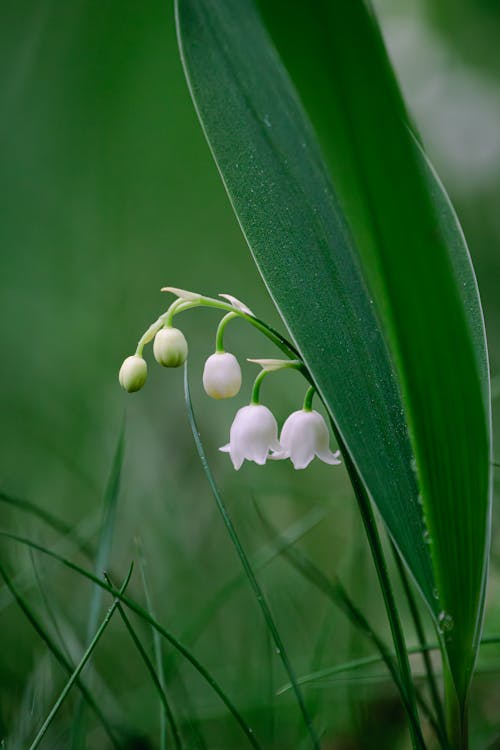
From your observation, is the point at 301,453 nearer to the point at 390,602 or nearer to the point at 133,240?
the point at 390,602

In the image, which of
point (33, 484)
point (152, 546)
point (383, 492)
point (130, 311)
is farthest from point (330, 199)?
point (130, 311)

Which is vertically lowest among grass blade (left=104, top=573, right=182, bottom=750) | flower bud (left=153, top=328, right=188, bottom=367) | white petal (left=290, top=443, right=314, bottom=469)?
grass blade (left=104, top=573, right=182, bottom=750)

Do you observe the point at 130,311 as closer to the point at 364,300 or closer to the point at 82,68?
the point at 82,68

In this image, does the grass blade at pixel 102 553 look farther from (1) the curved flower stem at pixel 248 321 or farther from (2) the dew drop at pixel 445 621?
(2) the dew drop at pixel 445 621

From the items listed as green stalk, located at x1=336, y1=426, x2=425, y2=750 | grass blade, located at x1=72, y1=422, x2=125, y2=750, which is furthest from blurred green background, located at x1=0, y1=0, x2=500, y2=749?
green stalk, located at x1=336, y1=426, x2=425, y2=750

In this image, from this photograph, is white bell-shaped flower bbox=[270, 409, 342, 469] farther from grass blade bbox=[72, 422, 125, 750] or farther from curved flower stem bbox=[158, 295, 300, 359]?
grass blade bbox=[72, 422, 125, 750]
